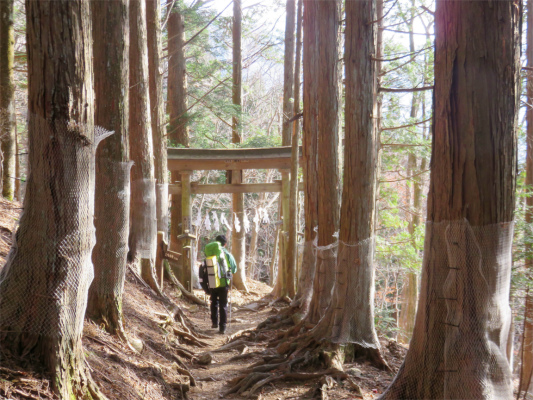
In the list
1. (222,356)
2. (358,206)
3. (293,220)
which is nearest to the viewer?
(358,206)

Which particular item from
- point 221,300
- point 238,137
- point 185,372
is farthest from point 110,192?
point 238,137

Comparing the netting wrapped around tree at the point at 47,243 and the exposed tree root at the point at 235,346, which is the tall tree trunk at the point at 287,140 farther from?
the netting wrapped around tree at the point at 47,243

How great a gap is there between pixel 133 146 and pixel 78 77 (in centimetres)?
504

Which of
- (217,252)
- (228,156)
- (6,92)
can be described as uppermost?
(6,92)

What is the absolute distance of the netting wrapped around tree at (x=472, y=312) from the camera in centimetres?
368

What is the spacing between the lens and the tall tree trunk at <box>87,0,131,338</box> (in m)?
5.72

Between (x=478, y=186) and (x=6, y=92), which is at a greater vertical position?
(x=6, y=92)

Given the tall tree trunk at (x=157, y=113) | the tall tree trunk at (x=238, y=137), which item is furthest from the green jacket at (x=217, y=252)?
the tall tree trunk at (x=238, y=137)

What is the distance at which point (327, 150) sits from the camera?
8.54 meters

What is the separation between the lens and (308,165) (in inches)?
368

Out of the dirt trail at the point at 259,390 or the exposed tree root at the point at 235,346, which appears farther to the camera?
the exposed tree root at the point at 235,346

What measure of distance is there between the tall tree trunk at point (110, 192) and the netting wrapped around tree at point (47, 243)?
7.10 feet

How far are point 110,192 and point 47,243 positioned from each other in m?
2.35

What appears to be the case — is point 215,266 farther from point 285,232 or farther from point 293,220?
point 285,232
